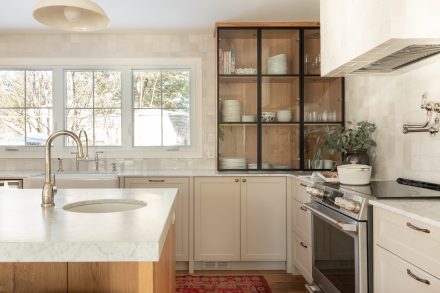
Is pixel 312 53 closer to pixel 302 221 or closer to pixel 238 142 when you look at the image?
pixel 238 142

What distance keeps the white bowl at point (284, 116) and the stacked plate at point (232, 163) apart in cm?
58

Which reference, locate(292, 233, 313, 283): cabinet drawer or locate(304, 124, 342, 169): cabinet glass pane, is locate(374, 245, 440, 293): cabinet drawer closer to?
locate(292, 233, 313, 283): cabinet drawer

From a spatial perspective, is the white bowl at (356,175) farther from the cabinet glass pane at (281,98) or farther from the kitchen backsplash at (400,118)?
the cabinet glass pane at (281,98)

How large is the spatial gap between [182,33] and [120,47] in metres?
0.71

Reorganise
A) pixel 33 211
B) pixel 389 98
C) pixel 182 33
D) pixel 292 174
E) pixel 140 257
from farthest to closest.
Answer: pixel 182 33 < pixel 292 174 < pixel 389 98 < pixel 33 211 < pixel 140 257

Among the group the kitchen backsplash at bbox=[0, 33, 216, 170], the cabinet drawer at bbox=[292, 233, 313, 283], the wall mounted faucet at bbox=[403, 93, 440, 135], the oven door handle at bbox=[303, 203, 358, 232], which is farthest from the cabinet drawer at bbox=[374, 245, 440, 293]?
the kitchen backsplash at bbox=[0, 33, 216, 170]

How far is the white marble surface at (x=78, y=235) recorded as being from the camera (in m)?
0.95

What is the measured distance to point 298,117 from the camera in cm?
351

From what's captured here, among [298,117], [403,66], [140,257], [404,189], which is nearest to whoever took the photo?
[140,257]

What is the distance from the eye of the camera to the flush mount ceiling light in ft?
5.00

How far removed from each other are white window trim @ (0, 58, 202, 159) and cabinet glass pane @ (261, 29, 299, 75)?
750 millimetres

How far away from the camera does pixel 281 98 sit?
3.61 m

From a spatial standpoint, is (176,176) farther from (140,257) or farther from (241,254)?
(140,257)

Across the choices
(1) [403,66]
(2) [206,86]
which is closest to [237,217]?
(2) [206,86]
